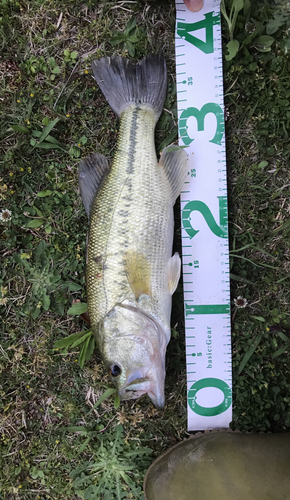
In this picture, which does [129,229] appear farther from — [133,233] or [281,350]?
[281,350]

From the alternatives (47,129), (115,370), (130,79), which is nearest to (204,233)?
(115,370)

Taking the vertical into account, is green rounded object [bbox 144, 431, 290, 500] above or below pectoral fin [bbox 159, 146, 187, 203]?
below

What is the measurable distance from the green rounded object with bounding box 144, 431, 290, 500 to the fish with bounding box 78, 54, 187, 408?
0.72m

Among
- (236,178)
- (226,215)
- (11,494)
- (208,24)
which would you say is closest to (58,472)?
(11,494)

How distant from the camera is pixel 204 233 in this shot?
2719 millimetres

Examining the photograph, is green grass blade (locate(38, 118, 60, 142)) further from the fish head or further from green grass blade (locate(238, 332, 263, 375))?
green grass blade (locate(238, 332, 263, 375))

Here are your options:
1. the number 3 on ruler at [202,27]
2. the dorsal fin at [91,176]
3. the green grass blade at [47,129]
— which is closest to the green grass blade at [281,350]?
the dorsal fin at [91,176]

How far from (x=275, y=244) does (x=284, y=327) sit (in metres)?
0.69

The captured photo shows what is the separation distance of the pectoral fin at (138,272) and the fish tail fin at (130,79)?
3.98ft

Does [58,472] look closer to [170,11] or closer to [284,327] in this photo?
[284,327]

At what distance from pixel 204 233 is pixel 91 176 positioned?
1033 mm

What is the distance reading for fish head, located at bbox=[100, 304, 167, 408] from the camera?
7.26ft

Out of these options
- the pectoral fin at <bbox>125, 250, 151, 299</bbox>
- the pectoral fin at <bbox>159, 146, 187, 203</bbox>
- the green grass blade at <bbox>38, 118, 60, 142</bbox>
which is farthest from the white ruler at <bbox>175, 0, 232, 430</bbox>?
the green grass blade at <bbox>38, 118, 60, 142</bbox>

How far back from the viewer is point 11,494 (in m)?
3.03
